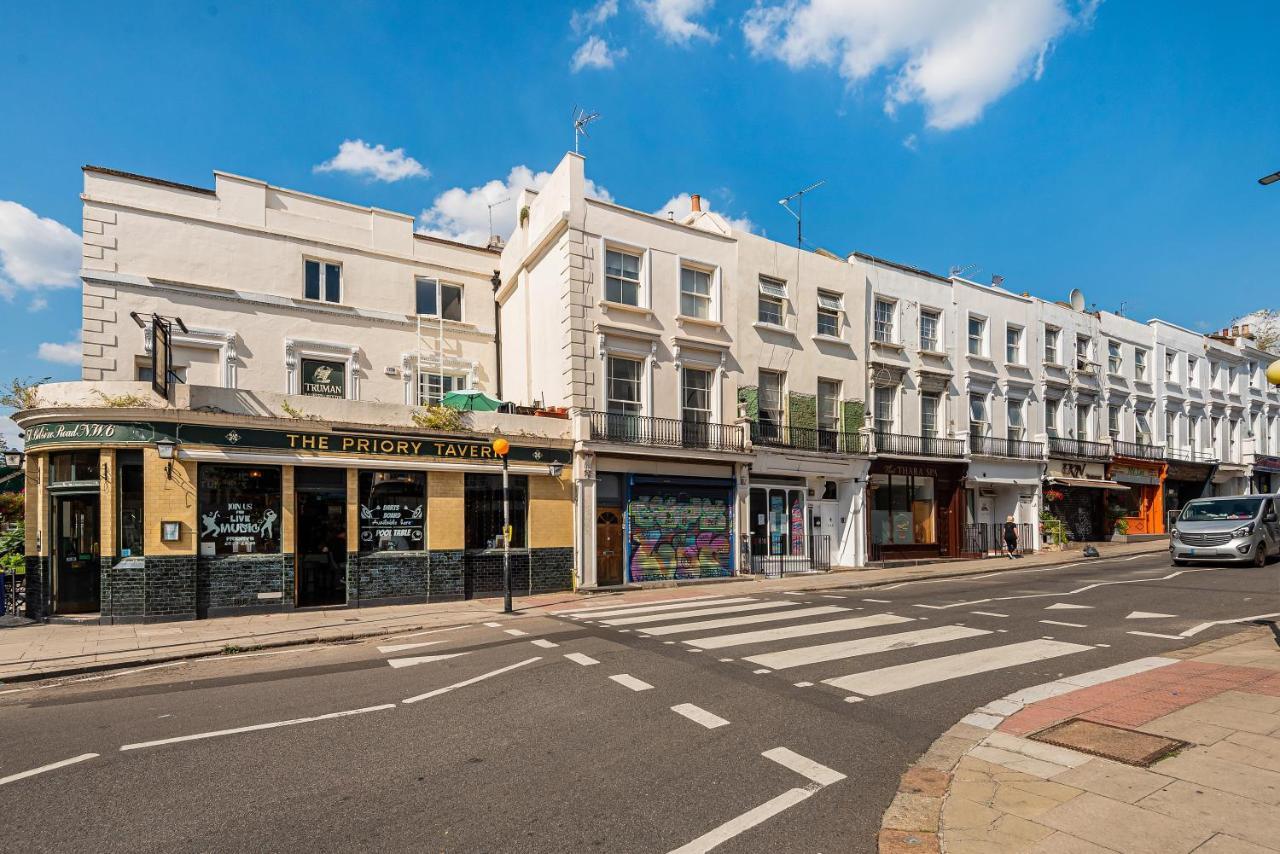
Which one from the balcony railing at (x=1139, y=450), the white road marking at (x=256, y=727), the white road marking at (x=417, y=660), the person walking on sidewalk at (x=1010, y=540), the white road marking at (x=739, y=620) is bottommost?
the person walking on sidewalk at (x=1010, y=540)

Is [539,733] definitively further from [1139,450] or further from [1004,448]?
[1139,450]

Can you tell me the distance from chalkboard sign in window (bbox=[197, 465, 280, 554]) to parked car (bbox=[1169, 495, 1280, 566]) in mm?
23459

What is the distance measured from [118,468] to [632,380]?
12.3m

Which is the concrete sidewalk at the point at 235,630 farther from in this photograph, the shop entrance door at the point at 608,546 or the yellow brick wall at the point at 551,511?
the yellow brick wall at the point at 551,511

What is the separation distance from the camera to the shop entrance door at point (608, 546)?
62.4 ft

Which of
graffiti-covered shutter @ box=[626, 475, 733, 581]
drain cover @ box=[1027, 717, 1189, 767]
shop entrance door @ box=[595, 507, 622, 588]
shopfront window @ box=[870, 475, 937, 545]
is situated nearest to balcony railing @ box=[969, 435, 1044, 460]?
shopfront window @ box=[870, 475, 937, 545]

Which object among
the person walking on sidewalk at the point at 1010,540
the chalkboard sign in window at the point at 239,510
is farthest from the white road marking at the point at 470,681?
the person walking on sidewalk at the point at 1010,540

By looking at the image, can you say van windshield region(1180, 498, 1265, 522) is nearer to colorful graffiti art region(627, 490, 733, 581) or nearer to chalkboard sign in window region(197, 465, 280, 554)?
colorful graffiti art region(627, 490, 733, 581)

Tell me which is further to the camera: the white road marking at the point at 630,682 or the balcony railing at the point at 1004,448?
the balcony railing at the point at 1004,448

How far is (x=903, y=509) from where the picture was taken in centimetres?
2591

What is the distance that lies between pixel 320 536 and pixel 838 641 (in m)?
11.4

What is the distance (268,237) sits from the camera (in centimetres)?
1956

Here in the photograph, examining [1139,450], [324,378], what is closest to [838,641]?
[324,378]

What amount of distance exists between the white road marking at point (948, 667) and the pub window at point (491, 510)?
11330 mm
